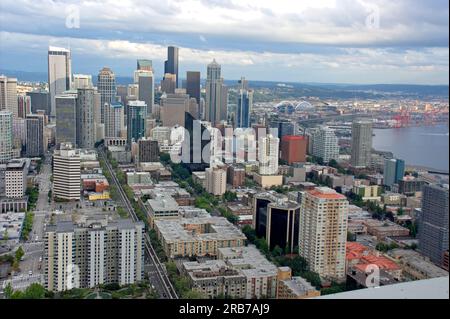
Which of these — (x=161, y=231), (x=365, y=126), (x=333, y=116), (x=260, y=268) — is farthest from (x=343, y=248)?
(x=333, y=116)

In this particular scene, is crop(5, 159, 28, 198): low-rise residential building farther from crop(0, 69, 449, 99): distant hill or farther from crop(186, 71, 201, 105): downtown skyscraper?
crop(186, 71, 201, 105): downtown skyscraper

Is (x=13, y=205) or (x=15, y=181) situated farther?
(x=15, y=181)

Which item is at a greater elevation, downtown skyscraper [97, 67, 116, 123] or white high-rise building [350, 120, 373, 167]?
downtown skyscraper [97, 67, 116, 123]

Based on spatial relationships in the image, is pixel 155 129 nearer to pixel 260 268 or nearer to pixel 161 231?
pixel 161 231

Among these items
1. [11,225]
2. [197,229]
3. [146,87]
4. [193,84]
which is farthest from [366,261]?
[146,87]

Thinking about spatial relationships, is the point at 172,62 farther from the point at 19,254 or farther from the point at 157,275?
the point at 157,275

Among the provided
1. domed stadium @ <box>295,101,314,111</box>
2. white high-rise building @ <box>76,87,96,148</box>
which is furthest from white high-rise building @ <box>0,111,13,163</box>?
domed stadium @ <box>295,101,314,111</box>

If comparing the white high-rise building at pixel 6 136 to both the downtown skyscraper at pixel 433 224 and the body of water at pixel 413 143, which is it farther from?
the downtown skyscraper at pixel 433 224
